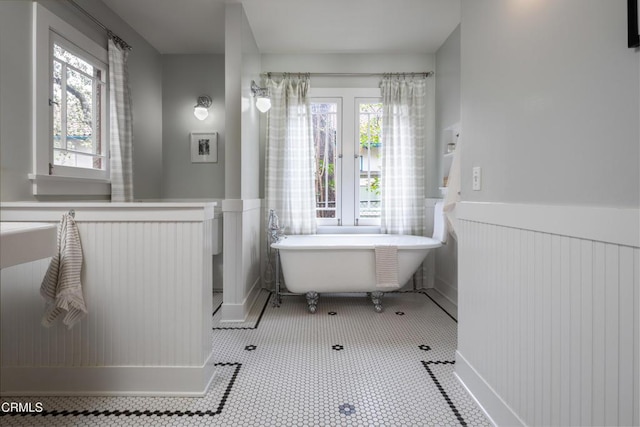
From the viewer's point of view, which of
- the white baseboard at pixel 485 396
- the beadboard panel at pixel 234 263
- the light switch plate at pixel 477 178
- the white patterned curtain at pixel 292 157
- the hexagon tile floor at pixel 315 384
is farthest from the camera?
the white patterned curtain at pixel 292 157

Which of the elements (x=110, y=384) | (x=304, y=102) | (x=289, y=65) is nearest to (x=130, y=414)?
(x=110, y=384)

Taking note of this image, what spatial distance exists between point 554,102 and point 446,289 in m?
2.69

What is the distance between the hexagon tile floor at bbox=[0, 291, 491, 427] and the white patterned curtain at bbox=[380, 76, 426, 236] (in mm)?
1246

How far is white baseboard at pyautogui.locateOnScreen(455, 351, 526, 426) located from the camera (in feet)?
4.90

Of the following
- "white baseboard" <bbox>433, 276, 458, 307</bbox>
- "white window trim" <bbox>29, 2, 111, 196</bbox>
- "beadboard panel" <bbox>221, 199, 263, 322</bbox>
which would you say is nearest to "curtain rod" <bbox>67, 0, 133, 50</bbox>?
"white window trim" <bbox>29, 2, 111, 196</bbox>

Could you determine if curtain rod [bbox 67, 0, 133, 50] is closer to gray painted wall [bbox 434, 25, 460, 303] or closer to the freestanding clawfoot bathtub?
the freestanding clawfoot bathtub

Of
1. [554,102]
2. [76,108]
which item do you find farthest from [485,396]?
[76,108]

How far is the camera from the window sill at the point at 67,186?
6.99 ft

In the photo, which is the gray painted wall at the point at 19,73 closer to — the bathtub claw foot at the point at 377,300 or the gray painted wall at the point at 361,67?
the gray painted wall at the point at 361,67

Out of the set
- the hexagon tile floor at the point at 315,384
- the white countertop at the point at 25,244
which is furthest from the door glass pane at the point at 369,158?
the white countertop at the point at 25,244

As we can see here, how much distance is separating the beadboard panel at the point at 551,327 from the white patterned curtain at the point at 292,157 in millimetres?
2185

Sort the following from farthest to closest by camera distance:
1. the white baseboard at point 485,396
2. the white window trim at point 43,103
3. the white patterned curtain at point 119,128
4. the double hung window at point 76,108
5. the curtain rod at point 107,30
→ the white patterned curtain at point 119,128 → the curtain rod at point 107,30 → the double hung window at point 76,108 → the white window trim at point 43,103 → the white baseboard at point 485,396

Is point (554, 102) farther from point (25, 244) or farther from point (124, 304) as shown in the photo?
point (124, 304)

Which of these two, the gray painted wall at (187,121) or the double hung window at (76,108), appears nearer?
the double hung window at (76,108)
